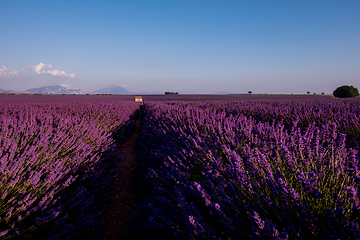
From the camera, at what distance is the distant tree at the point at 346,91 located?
27297 mm

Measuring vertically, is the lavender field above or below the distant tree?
below

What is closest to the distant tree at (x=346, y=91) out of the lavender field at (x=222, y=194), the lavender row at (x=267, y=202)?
the lavender field at (x=222, y=194)

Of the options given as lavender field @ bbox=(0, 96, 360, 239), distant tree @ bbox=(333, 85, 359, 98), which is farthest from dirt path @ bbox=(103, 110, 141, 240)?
distant tree @ bbox=(333, 85, 359, 98)

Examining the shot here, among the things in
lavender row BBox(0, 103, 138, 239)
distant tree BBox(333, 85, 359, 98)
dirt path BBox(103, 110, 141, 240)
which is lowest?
dirt path BBox(103, 110, 141, 240)

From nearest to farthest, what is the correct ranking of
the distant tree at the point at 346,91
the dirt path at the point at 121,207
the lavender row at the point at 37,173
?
the lavender row at the point at 37,173
the dirt path at the point at 121,207
the distant tree at the point at 346,91

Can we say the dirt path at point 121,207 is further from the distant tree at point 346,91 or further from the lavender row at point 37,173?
the distant tree at point 346,91

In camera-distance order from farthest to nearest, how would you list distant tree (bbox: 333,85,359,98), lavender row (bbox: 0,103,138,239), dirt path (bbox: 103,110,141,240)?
1. distant tree (bbox: 333,85,359,98)
2. dirt path (bbox: 103,110,141,240)
3. lavender row (bbox: 0,103,138,239)

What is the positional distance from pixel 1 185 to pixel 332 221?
6.95 feet

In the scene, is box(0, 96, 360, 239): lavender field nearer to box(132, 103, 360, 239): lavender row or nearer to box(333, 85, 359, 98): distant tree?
box(132, 103, 360, 239): lavender row

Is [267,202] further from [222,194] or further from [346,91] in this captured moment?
[346,91]

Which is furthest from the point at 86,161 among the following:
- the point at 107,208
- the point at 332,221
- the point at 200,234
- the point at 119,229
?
the point at 332,221

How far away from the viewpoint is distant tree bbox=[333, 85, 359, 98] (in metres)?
27.3

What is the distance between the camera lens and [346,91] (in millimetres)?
27781

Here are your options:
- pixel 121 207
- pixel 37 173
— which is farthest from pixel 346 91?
pixel 37 173
